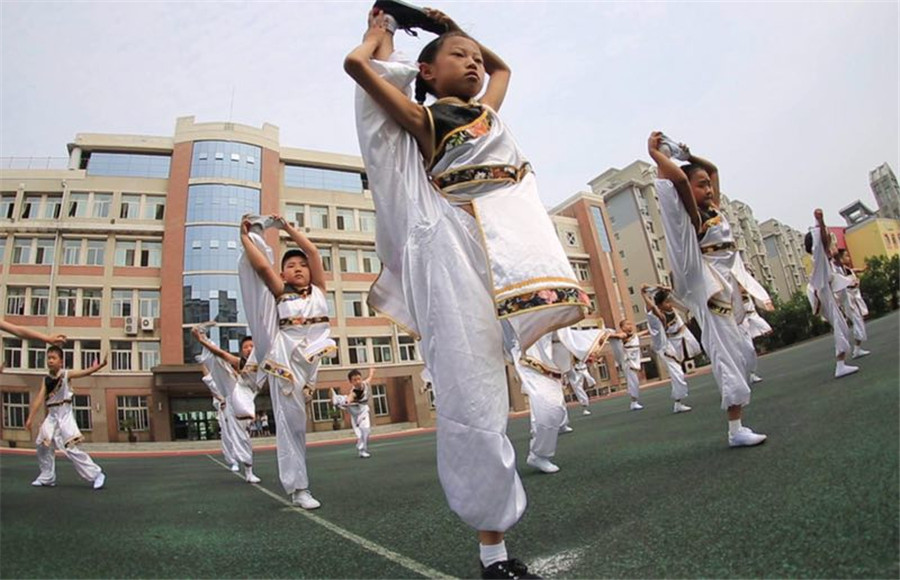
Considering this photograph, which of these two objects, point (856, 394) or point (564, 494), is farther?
point (856, 394)

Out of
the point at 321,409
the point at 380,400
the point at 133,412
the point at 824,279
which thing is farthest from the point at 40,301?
the point at 824,279

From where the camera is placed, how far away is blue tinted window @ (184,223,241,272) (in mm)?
33844

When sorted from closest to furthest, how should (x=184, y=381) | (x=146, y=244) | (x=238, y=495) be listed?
(x=238, y=495) < (x=184, y=381) < (x=146, y=244)

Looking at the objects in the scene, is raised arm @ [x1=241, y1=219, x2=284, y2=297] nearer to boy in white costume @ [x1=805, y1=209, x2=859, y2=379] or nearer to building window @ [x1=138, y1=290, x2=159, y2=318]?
boy in white costume @ [x1=805, y1=209, x2=859, y2=379]

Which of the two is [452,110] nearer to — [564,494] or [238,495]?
[564,494]

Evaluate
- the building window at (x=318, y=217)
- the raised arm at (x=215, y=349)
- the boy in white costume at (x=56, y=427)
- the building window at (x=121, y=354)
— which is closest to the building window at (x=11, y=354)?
the building window at (x=121, y=354)

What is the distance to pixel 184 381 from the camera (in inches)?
1232

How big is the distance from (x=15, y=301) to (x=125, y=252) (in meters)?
6.86

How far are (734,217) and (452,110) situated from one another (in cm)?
8174

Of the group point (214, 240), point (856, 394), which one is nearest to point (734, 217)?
point (214, 240)

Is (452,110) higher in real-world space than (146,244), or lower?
lower

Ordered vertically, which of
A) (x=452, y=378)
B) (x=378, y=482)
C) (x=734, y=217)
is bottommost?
(x=378, y=482)

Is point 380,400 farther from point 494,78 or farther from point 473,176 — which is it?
point 473,176

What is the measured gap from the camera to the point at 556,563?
1.92m
